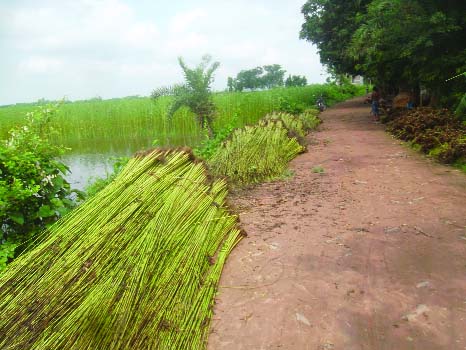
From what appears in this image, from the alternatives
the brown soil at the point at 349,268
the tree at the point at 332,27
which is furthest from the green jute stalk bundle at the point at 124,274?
the tree at the point at 332,27

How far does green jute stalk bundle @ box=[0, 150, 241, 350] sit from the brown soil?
26cm

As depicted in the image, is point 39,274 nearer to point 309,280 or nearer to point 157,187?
point 157,187

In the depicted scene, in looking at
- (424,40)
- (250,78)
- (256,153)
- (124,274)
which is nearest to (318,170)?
(256,153)

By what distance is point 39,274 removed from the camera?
2424 mm

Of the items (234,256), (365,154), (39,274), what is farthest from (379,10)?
(39,274)

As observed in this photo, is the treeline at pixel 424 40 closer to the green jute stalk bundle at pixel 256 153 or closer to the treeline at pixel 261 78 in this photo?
the green jute stalk bundle at pixel 256 153

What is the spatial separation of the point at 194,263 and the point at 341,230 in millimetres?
1791

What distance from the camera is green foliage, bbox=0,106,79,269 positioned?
3121 millimetres

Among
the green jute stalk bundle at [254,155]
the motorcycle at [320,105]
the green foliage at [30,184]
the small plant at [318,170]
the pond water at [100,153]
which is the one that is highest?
the green foliage at [30,184]

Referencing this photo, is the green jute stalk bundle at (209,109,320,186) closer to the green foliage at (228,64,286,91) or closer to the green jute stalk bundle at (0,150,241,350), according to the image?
the green jute stalk bundle at (0,150,241,350)

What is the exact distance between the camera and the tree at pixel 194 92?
32.6 ft

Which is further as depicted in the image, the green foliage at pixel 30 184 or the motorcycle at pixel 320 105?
the motorcycle at pixel 320 105

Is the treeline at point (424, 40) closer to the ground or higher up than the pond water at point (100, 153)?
higher up

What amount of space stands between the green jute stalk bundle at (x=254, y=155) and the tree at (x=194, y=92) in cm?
246
